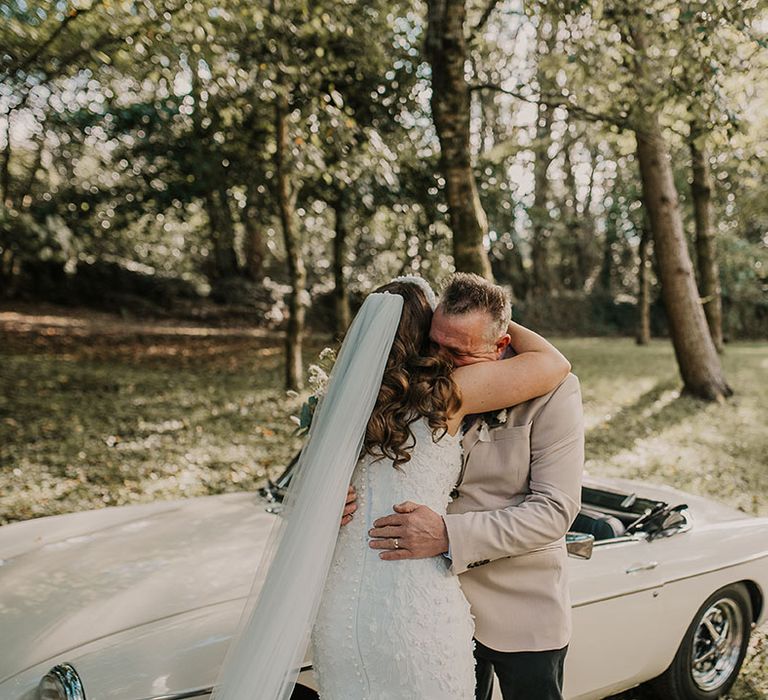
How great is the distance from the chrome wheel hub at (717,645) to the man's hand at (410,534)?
217cm

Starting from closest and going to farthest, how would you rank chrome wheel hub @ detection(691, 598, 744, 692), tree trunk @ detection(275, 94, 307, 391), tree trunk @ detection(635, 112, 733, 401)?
1. chrome wheel hub @ detection(691, 598, 744, 692)
2. tree trunk @ detection(275, 94, 307, 391)
3. tree trunk @ detection(635, 112, 733, 401)

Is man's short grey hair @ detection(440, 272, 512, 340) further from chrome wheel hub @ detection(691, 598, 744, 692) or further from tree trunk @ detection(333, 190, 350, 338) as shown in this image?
tree trunk @ detection(333, 190, 350, 338)

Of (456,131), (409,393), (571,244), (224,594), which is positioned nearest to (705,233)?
(456,131)

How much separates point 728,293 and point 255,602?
29.7 m

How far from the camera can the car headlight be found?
85.5 inches

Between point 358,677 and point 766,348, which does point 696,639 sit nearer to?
point 358,677

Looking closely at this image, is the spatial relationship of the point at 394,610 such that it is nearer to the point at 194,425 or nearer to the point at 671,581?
the point at 671,581

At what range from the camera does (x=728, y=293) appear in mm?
28594

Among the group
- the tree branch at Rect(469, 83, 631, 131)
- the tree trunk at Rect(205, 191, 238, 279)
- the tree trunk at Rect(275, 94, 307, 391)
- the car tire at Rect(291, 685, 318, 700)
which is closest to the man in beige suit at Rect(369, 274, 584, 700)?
the car tire at Rect(291, 685, 318, 700)

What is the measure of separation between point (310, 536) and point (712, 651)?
8.53 ft

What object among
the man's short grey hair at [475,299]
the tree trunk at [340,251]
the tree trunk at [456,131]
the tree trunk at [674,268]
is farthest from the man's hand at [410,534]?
the tree trunk at [340,251]

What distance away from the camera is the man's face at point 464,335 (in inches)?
81.8

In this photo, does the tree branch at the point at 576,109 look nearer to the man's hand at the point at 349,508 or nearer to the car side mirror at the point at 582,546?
the car side mirror at the point at 582,546

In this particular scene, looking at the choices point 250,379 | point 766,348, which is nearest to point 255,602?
point 250,379
